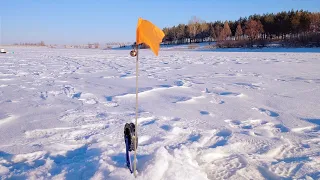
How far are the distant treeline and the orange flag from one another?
31034mm

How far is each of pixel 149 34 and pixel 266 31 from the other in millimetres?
49676

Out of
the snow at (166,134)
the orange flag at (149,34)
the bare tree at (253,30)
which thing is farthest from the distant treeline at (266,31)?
the orange flag at (149,34)

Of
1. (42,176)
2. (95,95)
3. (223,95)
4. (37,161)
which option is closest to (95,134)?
(37,161)

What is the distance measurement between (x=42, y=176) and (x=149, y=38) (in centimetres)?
126

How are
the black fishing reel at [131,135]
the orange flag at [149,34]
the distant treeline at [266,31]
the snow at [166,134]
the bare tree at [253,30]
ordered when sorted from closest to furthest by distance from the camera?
the orange flag at [149,34], the black fishing reel at [131,135], the snow at [166,134], the distant treeline at [266,31], the bare tree at [253,30]

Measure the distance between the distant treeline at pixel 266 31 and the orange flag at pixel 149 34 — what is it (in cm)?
3103

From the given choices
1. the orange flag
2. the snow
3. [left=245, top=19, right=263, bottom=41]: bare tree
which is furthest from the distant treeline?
the orange flag

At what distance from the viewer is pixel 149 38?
1.56 metres

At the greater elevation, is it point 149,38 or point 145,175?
point 149,38

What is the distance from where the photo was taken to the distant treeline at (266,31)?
3259cm

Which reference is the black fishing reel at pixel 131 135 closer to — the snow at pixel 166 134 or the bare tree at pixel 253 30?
the snow at pixel 166 134

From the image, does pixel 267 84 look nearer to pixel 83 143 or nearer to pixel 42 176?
pixel 83 143

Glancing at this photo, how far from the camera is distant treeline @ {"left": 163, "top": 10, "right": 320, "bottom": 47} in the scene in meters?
32.6

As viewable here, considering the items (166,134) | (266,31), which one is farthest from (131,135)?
(266,31)
